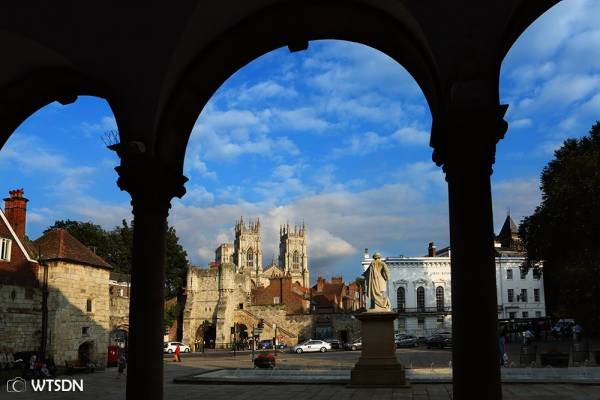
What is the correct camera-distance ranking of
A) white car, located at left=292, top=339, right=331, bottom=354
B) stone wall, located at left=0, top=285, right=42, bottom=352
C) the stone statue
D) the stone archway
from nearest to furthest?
1. the stone statue
2. stone wall, located at left=0, top=285, right=42, bottom=352
3. the stone archway
4. white car, located at left=292, top=339, right=331, bottom=354

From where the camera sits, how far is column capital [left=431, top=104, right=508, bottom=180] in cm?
484

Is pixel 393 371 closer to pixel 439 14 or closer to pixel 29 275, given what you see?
pixel 439 14

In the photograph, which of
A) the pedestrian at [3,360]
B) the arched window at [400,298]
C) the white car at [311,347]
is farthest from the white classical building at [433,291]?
the pedestrian at [3,360]

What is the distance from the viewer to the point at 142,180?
618 centimetres

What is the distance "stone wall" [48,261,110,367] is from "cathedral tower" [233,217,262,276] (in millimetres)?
91174

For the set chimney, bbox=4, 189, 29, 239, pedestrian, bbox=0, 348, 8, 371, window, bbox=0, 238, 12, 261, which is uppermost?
chimney, bbox=4, 189, 29, 239

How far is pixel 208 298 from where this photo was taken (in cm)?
5947

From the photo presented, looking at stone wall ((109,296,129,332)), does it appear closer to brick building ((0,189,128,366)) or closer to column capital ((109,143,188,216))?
brick building ((0,189,128,366))

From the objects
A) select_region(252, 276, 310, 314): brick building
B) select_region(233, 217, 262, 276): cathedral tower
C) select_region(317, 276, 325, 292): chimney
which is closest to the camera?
select_region(252, 276, 310, 314): brick building

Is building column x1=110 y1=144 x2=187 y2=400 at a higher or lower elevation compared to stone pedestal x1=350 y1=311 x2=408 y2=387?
higher

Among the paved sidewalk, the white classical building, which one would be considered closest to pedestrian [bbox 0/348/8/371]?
the paved sidewalk

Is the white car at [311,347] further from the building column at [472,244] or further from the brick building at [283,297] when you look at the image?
the building column at [472,244]

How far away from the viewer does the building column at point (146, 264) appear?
567 centimetres

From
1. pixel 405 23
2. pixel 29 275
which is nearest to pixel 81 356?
pixel 29 275
